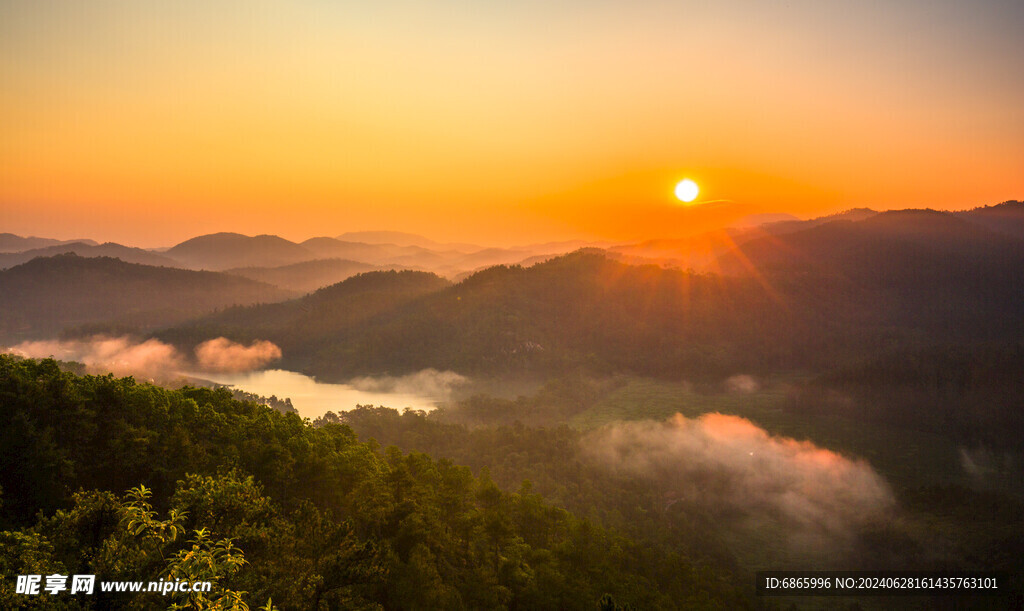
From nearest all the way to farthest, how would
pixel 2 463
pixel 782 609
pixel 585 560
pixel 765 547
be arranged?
1. pixel 2 463
2. pixel 585 560
3. pixel 782 609
4. pixel 765 547

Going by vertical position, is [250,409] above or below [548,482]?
above

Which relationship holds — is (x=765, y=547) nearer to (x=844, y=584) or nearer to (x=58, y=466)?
(x=844, y=584)

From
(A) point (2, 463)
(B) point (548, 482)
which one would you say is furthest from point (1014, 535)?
(A) point (2, 463)

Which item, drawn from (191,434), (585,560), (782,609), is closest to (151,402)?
(191,434)

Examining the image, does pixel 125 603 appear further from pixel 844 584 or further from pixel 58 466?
pixel 844 584

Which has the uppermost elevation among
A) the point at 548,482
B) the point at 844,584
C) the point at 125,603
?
the point at 125,603

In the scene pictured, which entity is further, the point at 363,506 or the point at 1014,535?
the point at 1014,535

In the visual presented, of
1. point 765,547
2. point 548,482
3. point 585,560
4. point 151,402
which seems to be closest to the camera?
point 151,402
